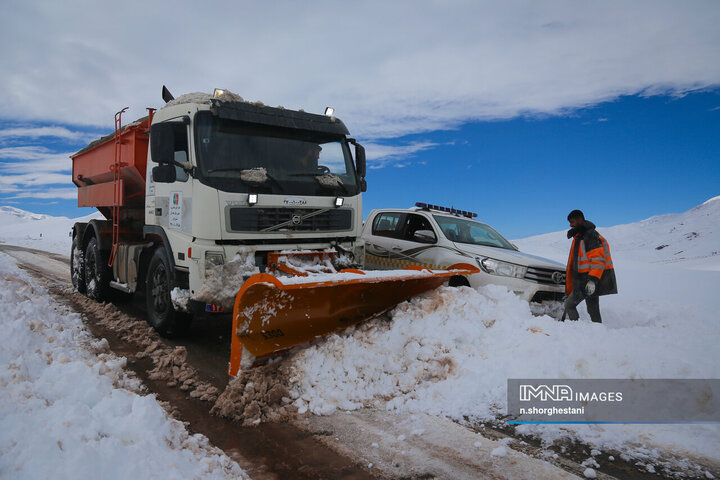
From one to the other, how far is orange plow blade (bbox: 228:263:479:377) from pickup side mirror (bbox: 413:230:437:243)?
212 centimetres

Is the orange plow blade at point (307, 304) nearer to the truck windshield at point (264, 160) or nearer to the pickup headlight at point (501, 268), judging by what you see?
the truck windshield at point (264, 160)

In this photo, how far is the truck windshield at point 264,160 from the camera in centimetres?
529

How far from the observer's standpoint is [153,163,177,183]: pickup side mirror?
5.36 m

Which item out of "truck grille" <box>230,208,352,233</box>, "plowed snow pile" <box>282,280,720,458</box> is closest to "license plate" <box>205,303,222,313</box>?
"truck grille" <box>230,208,352,233</box>

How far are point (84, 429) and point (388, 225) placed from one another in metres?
6.10

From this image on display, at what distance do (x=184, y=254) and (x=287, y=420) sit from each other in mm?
2543

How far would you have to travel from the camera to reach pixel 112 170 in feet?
25.6

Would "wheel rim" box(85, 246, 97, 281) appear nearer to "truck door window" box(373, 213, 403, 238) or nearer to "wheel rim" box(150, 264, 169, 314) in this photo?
"wheel rim" box(150, 264, 169, 314)

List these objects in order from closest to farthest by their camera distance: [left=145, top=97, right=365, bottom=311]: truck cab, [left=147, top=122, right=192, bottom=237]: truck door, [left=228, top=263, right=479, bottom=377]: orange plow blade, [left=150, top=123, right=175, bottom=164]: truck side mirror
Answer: [left=228, top=263, right=479, bottom=377]: orange plow blade → [left=145, top=97, right=365, bottom=311]: truck cab → [left=150, top=123, right=175, bottom=164]: truck side mirror → [left=147, top=122, right=192, bottom=237]: truck door

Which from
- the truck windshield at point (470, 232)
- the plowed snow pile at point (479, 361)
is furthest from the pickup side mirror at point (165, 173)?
the truck windshield at point (470, 232)

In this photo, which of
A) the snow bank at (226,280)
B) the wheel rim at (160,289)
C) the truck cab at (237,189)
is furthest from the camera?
the wheel rim at (160,289)

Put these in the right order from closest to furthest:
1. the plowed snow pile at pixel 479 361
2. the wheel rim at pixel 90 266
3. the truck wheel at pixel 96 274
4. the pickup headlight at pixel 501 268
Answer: the plowed snow pile at pixel 479 361
the pickup headlight at pixel 501 268
the truck wheel at pixel 96 274
the wheel rim at pixel 90 266

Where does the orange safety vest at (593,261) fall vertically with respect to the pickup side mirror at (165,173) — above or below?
below

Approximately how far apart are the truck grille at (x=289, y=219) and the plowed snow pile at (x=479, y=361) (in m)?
1.57
